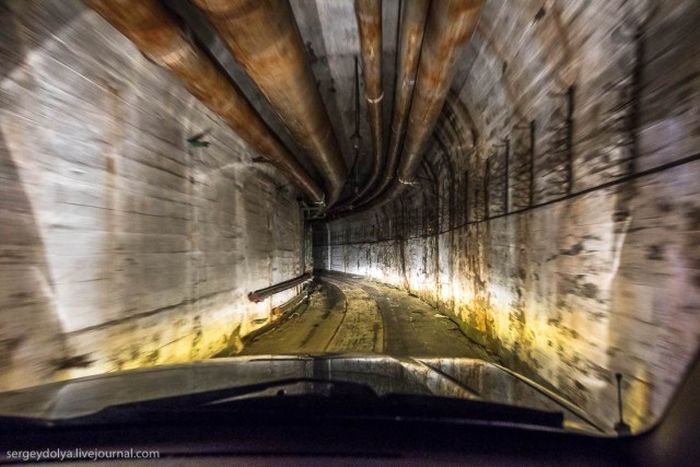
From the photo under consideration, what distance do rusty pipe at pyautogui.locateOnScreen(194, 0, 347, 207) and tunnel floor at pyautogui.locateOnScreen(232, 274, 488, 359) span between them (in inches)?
125

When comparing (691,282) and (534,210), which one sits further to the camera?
(534,210)

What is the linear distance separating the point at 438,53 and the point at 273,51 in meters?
1.64

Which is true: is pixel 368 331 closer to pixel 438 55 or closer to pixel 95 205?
pixel 438 55

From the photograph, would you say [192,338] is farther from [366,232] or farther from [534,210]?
[366,232]

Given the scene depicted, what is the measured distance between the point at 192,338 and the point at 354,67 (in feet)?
16.0

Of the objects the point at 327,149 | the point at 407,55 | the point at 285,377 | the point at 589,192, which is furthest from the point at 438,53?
the point at 327,149

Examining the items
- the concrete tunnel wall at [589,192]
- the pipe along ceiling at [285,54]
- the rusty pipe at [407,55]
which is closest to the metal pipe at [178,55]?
the pipe along ceiling at [285,54]

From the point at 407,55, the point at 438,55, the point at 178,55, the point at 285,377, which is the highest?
the point at 407,55

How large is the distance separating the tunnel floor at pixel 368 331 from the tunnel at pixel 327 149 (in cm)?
16

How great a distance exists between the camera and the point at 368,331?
798 centimetres

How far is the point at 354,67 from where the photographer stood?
20.4 feet

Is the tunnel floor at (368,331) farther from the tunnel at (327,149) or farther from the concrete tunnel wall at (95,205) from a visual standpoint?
the concrete tunnel wall at (95,205)

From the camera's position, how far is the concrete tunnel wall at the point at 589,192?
230 cm

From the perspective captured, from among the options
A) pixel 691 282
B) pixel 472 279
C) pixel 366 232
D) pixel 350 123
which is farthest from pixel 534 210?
pixel 366 232
